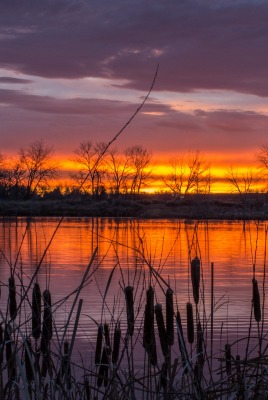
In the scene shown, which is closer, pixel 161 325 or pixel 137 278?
pixel 161 325

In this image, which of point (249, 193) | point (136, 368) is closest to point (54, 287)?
point (136, 368)

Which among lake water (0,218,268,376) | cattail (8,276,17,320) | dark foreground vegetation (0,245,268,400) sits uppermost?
cattail (8,276,17,320)

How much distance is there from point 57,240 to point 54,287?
55.7ft

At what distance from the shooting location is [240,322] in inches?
439

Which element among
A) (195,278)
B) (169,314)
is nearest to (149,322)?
(169,314)

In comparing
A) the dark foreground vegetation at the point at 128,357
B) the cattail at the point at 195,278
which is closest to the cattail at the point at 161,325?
the dark foreground vegetation at the point at 128,357

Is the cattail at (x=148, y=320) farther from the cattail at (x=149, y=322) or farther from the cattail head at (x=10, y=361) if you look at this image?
the cattail head at (x=10, y=361)

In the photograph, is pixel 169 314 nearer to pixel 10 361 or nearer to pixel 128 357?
pixel 128 357

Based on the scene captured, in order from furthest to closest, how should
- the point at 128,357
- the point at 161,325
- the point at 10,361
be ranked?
the point at 161,325 → the point at 128,357 → the point at 10,361

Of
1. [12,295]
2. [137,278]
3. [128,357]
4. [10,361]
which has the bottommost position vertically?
[137,278]

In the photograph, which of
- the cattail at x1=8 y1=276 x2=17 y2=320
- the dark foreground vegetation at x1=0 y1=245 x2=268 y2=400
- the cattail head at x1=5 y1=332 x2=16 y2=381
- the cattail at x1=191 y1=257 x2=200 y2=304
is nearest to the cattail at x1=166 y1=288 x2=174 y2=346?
the dark foreground vegetation at x1=0 y1=245 x2=268 y2=400

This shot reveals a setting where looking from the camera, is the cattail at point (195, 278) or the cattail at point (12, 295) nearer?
the cattail at point (12, 295)

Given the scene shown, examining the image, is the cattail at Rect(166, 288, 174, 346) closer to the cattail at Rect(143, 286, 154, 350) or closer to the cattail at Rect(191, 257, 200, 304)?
the cattail at Rect(143, 286, 154, 350)

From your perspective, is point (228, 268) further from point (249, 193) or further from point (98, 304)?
point (249, 193)
